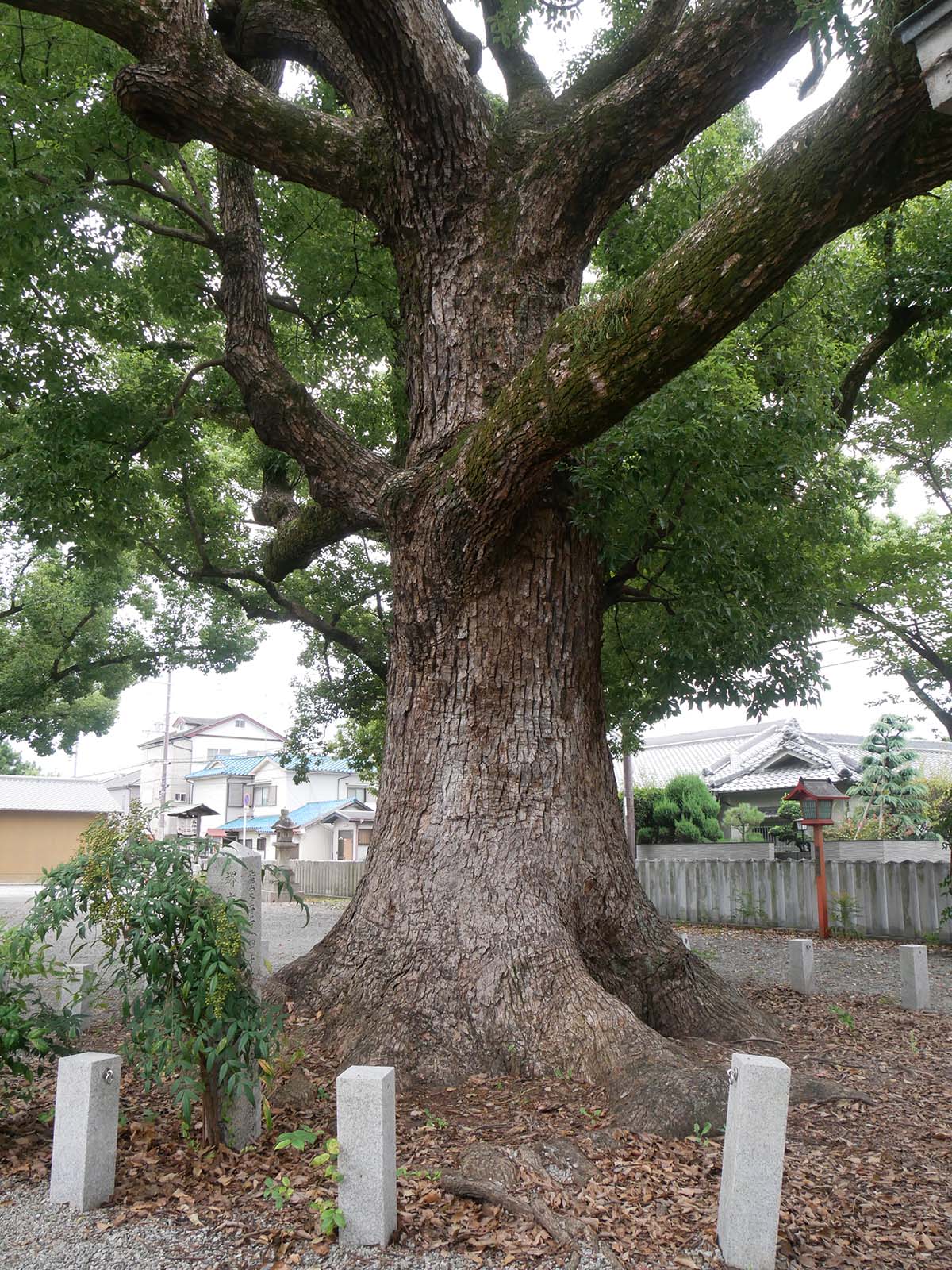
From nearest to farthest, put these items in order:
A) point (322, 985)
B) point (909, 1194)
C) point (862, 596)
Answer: point (909, 1194) < point (322, 985) < point (862, 596)

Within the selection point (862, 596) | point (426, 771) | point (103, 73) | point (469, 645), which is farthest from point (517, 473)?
point (862, 596)

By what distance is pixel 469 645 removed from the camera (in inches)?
237

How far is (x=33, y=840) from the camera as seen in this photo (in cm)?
3553

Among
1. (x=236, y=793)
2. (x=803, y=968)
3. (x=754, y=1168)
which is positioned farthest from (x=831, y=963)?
(x=236, y=793)

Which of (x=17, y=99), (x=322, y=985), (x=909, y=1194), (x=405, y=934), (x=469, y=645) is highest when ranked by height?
(x=17, y=99)

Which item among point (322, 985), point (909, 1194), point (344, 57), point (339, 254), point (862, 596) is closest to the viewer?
point (909, 1194)

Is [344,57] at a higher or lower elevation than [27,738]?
higher

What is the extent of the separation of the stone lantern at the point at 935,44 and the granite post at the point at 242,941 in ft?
12.6

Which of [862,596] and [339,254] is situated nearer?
[339,254]

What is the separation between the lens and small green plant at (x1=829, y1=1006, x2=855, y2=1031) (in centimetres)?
701

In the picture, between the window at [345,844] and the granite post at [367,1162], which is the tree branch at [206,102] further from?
the window at [345,844]

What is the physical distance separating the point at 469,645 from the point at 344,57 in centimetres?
536

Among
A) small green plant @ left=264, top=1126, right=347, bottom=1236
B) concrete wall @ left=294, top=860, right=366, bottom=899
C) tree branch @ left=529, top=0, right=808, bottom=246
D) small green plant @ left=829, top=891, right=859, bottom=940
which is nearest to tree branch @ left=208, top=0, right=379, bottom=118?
tree branch @ left=529, top=0, right=808, bottom=246

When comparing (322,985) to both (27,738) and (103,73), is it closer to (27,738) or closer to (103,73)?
(103,73)
